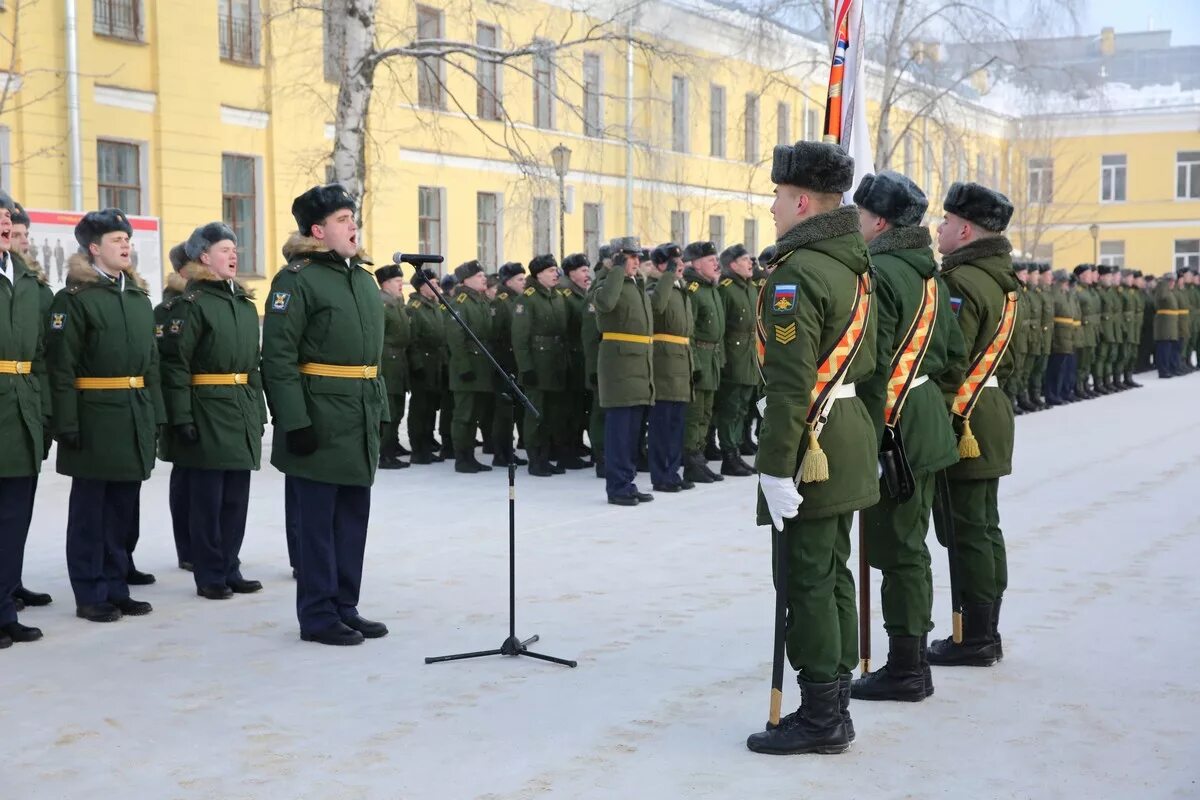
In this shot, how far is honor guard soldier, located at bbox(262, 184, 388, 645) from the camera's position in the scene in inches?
259

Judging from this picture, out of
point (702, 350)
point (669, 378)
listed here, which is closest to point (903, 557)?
point (669, 378)

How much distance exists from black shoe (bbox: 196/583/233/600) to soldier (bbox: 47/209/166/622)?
405 millimetres

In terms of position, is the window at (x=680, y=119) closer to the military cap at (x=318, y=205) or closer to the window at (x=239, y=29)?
the window at (x=239, y=29)

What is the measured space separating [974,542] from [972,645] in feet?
1.40

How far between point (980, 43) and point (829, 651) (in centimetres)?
2239

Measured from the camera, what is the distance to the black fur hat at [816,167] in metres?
4.95

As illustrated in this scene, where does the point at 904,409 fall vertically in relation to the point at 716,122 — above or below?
below

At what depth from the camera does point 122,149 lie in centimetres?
2069

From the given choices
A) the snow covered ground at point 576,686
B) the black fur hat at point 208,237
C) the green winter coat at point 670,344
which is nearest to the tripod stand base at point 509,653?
the snow covered ground at point 576,686

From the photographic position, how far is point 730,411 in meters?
13.0

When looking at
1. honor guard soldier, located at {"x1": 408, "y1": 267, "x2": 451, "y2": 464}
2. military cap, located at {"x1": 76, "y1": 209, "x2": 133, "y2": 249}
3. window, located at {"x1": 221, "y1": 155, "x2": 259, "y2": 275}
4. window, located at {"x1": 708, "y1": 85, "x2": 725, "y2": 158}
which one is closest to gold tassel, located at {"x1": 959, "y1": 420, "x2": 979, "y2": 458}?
military cap, located at {"x1": 76, "y1": 209, "x2": 133, "y2": 249}

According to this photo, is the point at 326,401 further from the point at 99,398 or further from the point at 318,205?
the point at 99,398

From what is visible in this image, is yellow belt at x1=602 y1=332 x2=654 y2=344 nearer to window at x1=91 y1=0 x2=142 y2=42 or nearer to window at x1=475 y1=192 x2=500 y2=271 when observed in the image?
window at x1=91 y1=0 x2=142 y2=42

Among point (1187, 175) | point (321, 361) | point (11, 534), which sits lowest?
point (11, 534)
